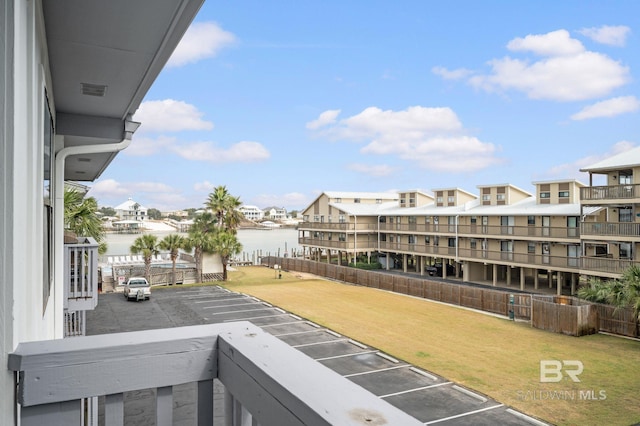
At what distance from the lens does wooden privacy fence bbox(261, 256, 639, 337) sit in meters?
20.3

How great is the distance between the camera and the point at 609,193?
26.9 m

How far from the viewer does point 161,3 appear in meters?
2.64

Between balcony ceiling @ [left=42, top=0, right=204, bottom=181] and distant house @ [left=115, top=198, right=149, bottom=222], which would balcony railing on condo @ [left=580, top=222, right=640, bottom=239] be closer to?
balcony ceiling @ [left=42, top=0, right=204, bottom=181]

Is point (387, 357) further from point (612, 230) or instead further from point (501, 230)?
point (501, 230)

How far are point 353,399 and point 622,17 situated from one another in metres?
218

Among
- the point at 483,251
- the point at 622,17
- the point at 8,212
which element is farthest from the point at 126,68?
the point at 622,17

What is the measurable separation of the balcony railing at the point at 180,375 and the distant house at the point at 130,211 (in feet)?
305

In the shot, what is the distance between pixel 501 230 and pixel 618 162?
10862 mm

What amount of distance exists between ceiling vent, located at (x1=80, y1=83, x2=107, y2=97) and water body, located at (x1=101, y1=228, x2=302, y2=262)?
102 feet

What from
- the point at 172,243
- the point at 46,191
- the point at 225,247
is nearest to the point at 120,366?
the point at 46,191

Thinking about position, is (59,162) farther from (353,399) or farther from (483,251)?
(483,251)

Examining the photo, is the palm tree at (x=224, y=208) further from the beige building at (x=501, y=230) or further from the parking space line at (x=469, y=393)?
the parking space line at (x=469, y=393)

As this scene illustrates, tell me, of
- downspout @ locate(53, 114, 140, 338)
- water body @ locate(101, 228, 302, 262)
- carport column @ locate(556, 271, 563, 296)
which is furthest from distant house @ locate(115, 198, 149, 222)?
downspout @ locate(53, 114, 140, 338)

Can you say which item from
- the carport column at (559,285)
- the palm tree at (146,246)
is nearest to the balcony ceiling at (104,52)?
the palm tree at (146,246)
